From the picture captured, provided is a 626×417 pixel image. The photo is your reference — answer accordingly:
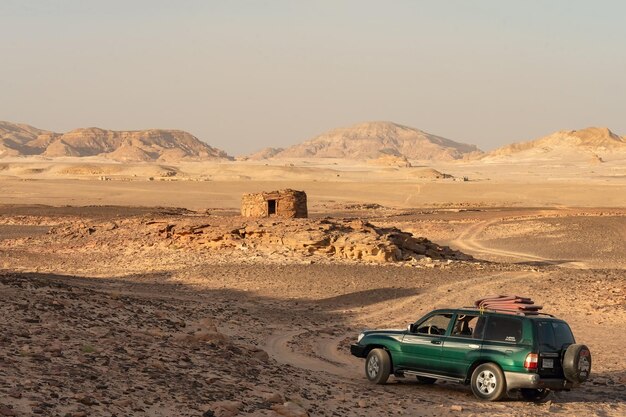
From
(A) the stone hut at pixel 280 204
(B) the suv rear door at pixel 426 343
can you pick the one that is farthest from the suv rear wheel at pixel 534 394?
(A) the stone hut at pixel 280 204

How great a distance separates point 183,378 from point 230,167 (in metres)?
153

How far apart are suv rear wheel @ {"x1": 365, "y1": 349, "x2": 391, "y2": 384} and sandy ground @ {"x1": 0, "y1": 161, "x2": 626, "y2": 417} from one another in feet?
0.95

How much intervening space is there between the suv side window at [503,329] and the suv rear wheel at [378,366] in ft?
6.10

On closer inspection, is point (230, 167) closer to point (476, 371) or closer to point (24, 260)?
point (24, 260)

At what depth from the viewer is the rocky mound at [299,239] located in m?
36.4

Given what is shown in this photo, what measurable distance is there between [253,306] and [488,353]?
12891mm

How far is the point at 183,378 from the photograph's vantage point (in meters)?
14.3

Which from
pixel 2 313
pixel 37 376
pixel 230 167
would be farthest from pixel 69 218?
pixel 230 167

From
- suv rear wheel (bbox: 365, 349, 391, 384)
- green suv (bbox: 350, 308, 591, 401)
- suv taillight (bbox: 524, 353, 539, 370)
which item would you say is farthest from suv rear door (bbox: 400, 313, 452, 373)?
suv taillight (bbox: 524, 353, 539, 370)

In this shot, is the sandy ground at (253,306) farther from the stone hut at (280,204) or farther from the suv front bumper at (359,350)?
the stone hut at (280,204)

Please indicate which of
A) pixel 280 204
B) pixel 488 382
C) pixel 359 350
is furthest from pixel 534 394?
pixel 280 204

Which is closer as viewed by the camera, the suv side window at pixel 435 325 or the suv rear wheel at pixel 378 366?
the suv side window at pixel 435 325

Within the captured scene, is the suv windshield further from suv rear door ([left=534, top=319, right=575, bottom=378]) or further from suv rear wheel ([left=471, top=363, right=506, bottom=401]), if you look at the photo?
suv rear wheel ([left=471, top=363, right=506, bottom=401])

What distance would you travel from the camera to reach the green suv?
15.1m
